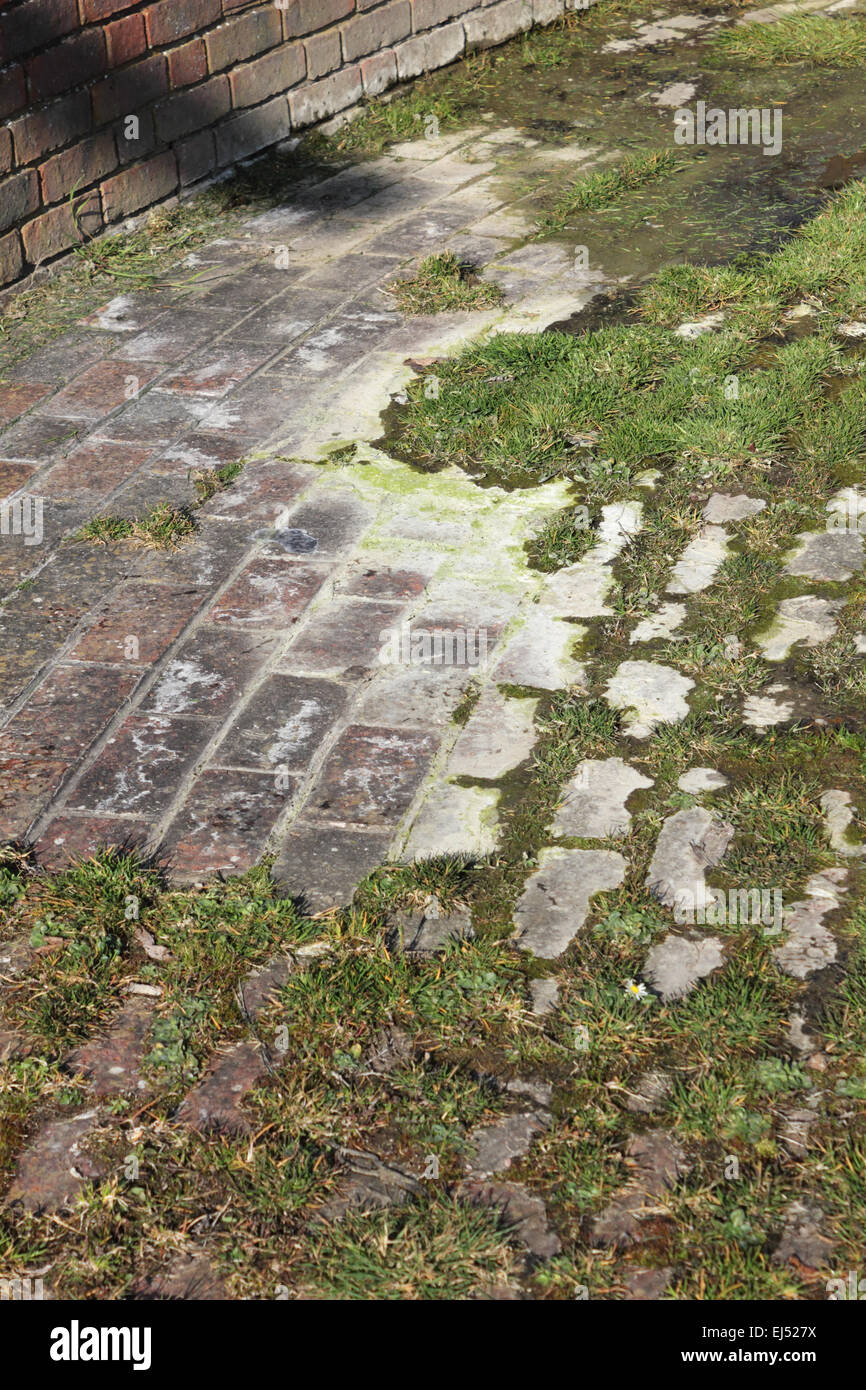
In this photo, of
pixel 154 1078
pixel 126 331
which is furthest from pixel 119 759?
pixel 126 331

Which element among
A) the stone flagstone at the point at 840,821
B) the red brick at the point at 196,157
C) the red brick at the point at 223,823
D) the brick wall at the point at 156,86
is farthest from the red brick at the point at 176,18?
the stone flagstone at the point at 840,821

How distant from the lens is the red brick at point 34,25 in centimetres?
574

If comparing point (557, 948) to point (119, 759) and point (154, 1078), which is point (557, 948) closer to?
point (154, 1078)

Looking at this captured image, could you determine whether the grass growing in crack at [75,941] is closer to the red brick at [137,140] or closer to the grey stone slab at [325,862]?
the grey stone slab at [325,862]

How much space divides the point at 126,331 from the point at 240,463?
4.36 feet

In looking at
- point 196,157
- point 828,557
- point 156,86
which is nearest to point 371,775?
point 828,557

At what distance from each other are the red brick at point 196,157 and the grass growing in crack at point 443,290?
61.7 inches

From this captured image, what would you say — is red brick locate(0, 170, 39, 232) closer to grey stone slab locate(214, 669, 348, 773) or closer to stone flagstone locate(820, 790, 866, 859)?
grey stone slab locate(214, 669, 348, 773)

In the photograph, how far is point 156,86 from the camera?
6.65 metres

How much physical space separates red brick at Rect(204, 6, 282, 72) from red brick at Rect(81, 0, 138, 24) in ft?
2.20

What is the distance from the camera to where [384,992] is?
299 cm

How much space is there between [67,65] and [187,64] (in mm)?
894

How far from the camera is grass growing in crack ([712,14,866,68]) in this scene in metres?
8.66

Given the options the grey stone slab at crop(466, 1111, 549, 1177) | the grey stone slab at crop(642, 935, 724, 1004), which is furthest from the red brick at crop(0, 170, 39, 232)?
the grey stone slab at crop(466, 1111, 549, 1177)
